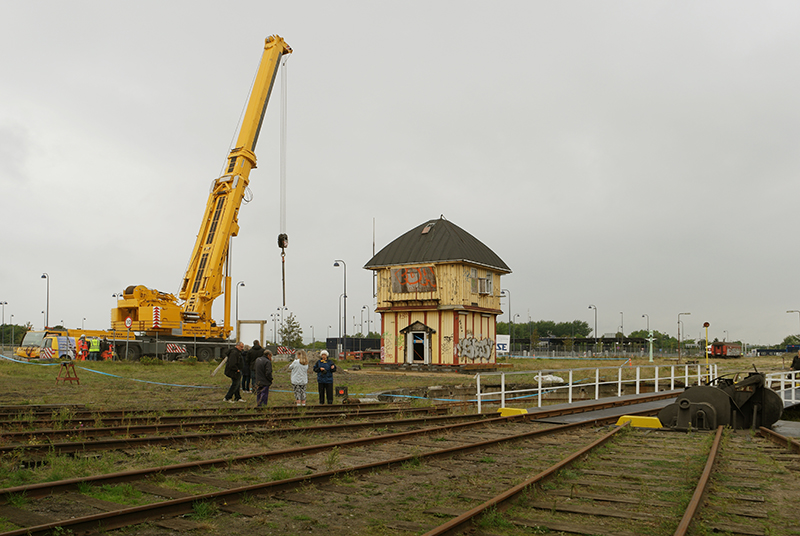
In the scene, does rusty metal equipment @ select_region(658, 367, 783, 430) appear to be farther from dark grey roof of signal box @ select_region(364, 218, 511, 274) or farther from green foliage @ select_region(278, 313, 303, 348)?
green foliage @ select_region(278, 313, 303, 348)

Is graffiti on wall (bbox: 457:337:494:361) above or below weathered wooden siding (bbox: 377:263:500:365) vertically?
below

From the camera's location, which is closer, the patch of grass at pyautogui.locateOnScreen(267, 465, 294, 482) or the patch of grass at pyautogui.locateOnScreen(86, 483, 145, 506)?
the patch of grass at pyautogui.locateOnScreen(86, 483, 145, 506)

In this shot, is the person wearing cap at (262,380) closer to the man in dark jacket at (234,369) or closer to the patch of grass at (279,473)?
the man in dark jacket at (234,369)

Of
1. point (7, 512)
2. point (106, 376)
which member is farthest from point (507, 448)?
point (106, 376)

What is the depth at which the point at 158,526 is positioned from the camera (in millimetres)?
5305

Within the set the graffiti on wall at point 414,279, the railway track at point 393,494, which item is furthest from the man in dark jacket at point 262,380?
the graffiti on wall at point 414,279

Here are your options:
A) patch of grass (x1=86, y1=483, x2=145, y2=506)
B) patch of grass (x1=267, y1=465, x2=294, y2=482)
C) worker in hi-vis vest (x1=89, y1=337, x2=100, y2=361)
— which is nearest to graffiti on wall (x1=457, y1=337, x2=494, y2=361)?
worker in hi-vis vest (x1=89, y1=337, x2=100, y2=361)

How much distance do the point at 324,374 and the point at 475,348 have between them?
76.0ft

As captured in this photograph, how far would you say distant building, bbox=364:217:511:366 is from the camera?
3850 cm

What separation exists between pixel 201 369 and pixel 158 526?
1124 inches

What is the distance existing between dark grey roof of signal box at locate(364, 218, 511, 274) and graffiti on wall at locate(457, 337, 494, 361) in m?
4.84

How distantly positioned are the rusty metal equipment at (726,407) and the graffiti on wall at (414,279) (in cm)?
2606

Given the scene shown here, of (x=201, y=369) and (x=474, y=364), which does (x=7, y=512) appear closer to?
(x=201, y=369)

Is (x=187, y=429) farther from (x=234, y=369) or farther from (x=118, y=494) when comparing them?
(x=234, y=369)
